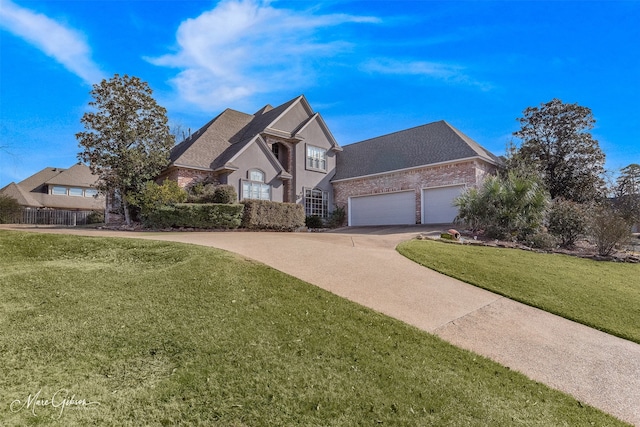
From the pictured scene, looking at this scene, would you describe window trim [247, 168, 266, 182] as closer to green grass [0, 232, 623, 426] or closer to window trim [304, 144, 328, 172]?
window trim [304, 144, 328, 172]

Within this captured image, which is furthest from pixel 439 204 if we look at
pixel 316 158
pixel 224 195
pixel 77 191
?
pixel 77 191

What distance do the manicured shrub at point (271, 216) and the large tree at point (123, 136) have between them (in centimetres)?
582

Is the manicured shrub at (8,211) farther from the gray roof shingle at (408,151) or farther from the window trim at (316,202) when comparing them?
the gray roof shingle at (408,151)

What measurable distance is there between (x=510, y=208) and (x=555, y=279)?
20.9 feet

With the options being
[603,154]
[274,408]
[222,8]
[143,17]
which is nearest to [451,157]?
[603,154]

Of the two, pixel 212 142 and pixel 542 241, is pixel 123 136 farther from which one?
pixel 542 241

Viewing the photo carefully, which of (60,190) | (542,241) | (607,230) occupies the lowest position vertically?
(542,241)

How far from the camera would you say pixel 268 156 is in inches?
818

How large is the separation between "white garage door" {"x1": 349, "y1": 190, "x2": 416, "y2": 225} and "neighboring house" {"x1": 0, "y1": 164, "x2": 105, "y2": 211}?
2649 centimetres

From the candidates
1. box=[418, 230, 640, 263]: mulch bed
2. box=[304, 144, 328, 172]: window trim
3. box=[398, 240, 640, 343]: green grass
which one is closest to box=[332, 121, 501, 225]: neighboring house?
box=[304, 144, 328, 172]: window trim

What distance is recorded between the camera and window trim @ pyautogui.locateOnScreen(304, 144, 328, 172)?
929 inches

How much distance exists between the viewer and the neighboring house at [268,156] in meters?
19.2

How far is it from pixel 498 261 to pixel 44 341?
9948 mm

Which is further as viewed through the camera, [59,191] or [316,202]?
[59,191]
